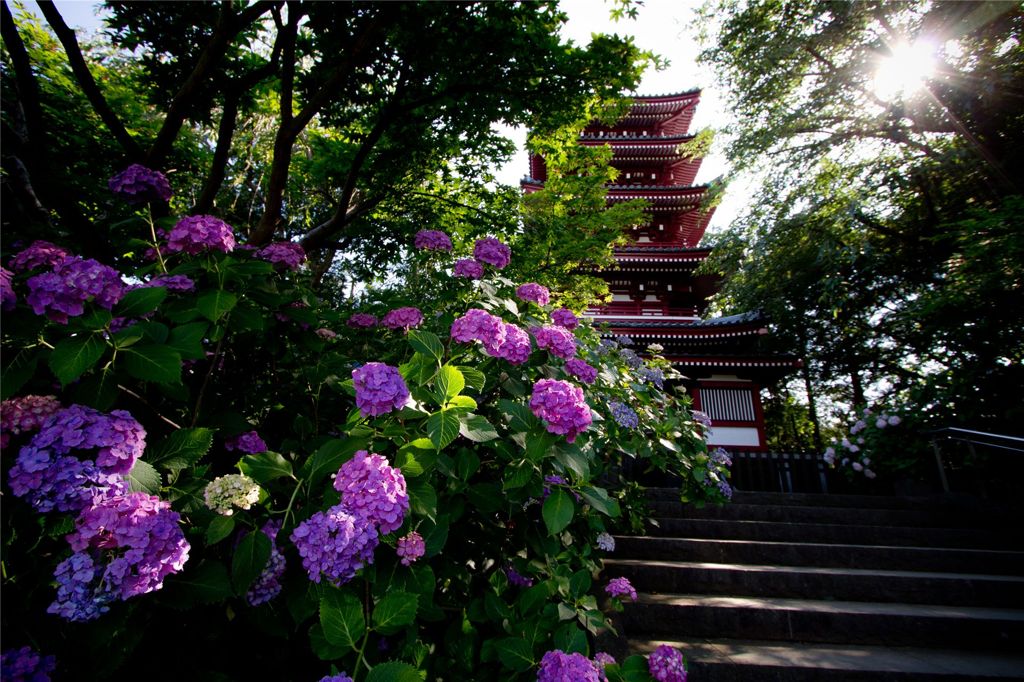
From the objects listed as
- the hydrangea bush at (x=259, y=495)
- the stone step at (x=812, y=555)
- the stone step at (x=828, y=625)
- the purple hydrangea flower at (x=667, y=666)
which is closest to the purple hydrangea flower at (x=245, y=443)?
the hydrangea bush at (x=259, y=495)

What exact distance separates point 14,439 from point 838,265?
15.6 meters

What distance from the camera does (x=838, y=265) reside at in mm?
12438

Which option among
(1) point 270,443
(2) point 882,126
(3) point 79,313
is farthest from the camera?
(2) point 882,126

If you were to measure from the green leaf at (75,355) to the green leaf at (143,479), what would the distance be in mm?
249

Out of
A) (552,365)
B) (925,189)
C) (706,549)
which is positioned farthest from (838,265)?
(552,365)

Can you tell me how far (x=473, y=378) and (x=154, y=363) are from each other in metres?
0.82

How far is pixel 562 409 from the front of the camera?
1.30 meters

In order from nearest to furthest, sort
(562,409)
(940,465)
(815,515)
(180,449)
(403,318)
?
(180,449), (562,409), (403,318), (815,515), (940,465)

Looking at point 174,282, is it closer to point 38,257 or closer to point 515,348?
point 38,257

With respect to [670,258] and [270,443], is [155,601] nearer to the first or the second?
[270,443]

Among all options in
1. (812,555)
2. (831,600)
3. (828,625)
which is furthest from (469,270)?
(812,555)

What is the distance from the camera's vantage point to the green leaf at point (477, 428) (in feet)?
3.93

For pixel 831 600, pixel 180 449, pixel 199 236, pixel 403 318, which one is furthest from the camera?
pixel 831 600

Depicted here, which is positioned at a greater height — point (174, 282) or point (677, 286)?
point (677, 286)
